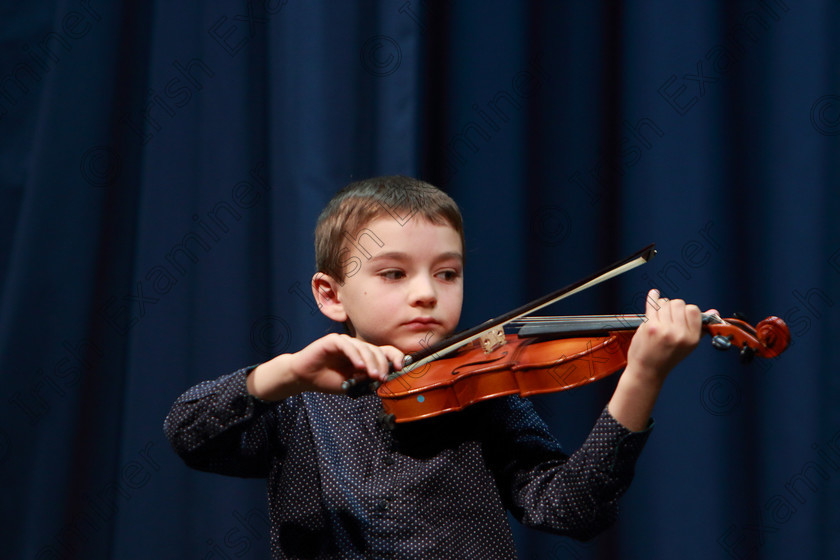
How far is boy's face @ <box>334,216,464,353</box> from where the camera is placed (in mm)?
1022

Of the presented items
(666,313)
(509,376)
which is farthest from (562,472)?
(666,313)

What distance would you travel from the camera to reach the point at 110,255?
5.44ft

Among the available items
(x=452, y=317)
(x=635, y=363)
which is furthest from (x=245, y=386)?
(x=635, y=363)

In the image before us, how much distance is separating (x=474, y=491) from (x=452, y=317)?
0.23 meters

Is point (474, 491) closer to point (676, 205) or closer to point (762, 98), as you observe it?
point (676, 205)

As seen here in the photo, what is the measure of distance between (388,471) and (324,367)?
0.62 feet

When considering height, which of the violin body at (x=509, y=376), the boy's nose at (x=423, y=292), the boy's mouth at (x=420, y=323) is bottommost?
the violin body at (x=509, y=376)

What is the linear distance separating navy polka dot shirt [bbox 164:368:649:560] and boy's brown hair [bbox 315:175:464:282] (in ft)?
0.70

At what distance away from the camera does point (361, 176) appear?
1.58m

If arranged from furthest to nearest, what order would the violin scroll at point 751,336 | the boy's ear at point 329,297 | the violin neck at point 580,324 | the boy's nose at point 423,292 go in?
the boy's ear at point 329,297 < the boy's nose at point 423,292 < the violin neck at point 580,324 < the violin scroll at point 751,336

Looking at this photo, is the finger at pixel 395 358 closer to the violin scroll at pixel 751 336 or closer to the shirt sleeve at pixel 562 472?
the shirt sleeve at pixel 562 472

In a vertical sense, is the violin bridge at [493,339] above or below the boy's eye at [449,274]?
below

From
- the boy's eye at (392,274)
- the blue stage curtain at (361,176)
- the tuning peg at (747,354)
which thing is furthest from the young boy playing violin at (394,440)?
the blue stage curtain at (361,176)

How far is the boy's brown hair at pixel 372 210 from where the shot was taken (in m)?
1.08
